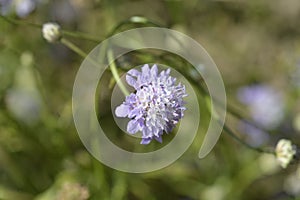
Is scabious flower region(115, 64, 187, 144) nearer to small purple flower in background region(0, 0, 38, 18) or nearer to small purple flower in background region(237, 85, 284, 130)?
small purple flower in background region(0, 0, 38, 18)

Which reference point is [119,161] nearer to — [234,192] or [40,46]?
[234,192]

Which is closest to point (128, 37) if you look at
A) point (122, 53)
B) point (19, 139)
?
point (122, 53)

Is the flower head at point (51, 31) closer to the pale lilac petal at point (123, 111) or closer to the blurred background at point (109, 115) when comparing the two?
the blurred background at point (109, 115)

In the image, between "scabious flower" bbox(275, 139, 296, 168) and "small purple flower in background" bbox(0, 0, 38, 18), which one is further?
"small purple flower in background" bbox(0, 0, 38, 18)

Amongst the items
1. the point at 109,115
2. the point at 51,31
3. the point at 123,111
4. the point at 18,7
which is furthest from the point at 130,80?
the point at 109,115

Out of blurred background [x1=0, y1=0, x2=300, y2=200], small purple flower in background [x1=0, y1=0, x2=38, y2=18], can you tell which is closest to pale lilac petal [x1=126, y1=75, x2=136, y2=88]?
blurred background [x1=0, y1=0, x2=300, y2=200]
